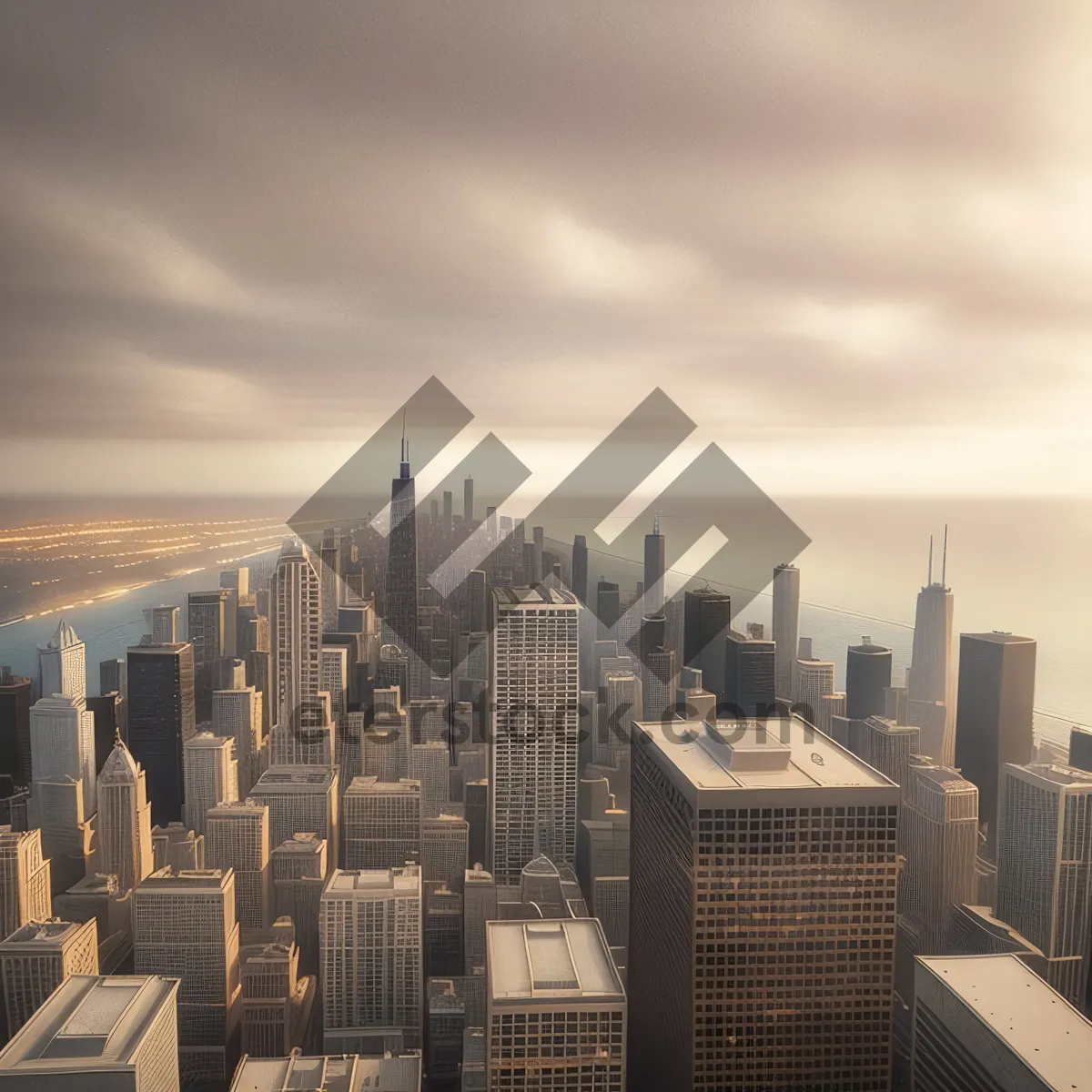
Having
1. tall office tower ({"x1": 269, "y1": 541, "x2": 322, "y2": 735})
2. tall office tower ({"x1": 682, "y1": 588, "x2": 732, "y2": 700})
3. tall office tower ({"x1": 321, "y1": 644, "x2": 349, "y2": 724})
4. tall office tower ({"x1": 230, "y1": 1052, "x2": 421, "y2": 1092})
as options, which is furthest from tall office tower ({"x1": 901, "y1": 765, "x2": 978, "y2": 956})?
tall office tower ({"x1": 269, "y1": 541, "x2": 322, "y2": 735})

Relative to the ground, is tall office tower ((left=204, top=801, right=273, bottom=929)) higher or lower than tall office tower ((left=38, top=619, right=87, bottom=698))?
lower

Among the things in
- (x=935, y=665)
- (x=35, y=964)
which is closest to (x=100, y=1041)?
(x=35, y=964)

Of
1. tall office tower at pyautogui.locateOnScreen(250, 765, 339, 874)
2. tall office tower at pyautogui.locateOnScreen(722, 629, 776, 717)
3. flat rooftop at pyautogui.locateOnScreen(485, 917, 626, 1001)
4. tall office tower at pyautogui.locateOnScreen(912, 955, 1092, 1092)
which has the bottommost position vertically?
tall office tower at pyautogui.locateOnScreen(250, 765, 339, 874)

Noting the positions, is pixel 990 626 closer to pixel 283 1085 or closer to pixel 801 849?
pixel 801 849

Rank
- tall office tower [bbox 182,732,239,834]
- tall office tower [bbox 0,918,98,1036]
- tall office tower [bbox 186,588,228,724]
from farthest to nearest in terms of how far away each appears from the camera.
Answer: tall office tower [bbox 182,732,239,834] < tall office tower [bbox 186,588,228,724] < tall office tower [bbox 0,918,98,1036]

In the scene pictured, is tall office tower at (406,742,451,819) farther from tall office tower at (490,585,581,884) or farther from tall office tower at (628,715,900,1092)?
tall office tower at (628,715,900,1092)

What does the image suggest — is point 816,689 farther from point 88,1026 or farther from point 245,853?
point 88,1026

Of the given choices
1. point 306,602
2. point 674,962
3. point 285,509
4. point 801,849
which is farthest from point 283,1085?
point 306,602
